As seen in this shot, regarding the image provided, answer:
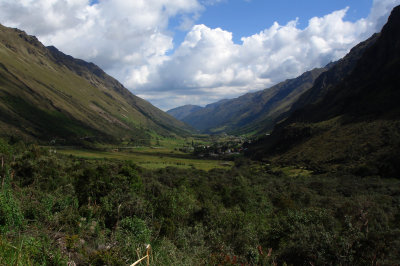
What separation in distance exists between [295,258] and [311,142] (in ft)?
529

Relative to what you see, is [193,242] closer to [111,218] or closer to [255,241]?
[255,241]

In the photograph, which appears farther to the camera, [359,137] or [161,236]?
[359,137]

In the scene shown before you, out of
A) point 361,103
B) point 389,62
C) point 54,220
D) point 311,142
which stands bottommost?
point 311,142

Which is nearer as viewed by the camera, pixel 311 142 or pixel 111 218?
pixel 111 218

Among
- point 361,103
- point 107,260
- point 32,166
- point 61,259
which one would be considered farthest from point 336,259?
point 361,103

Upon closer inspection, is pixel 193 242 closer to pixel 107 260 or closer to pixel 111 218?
pixel 111 218

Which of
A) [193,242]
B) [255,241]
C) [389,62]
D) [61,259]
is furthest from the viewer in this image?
[389,62]

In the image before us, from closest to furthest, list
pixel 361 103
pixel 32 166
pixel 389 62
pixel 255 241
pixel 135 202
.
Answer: pixel 255 241 < pixel 135 202 < pixel 32 166 < pixel 361 103 < pixel 389 62

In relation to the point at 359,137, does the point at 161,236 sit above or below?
above

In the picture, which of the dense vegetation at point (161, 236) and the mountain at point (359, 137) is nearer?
the dense vegetation at point (161, 236)

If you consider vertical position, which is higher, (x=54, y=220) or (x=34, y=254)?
(x=34, y=254)

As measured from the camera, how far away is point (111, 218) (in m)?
19.3

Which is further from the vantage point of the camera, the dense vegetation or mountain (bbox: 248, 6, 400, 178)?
mountain (bbox: 248, 6, 400, 178)

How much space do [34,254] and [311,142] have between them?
570ft
